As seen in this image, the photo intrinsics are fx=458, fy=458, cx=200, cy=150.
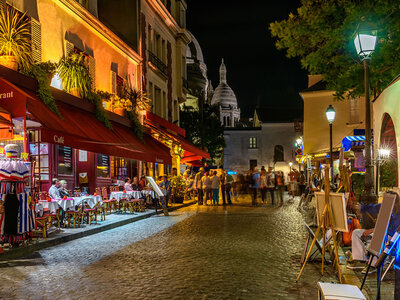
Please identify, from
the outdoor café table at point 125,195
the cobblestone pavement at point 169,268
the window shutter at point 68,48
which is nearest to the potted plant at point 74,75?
the window shutter at point 68,48

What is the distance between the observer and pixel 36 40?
48.6 feet

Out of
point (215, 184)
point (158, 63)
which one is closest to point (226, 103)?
point (158, 63)

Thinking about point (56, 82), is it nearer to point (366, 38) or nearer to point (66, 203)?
point (66, 203)

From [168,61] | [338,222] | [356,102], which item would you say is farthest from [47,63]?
[356,102]

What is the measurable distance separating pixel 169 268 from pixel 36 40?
10.2 metres

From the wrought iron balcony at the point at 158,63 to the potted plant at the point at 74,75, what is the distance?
32.1ft

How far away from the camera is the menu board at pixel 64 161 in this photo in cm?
1641

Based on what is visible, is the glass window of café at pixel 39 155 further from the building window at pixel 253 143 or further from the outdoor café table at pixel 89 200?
the building window at pixel 253 143

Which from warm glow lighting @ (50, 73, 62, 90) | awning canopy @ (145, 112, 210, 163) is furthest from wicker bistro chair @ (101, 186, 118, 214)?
awning canopy @ (145, 112, 210, 163)

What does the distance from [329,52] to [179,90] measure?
1788 cm

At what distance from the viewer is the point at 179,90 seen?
107 ft

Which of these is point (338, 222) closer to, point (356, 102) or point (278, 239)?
point (278, 239)

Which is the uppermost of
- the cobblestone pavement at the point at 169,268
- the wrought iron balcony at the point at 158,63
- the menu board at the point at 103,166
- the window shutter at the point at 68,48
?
the wrought iron balcony at the point at 158,63

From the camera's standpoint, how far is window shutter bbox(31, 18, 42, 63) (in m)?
14.6
